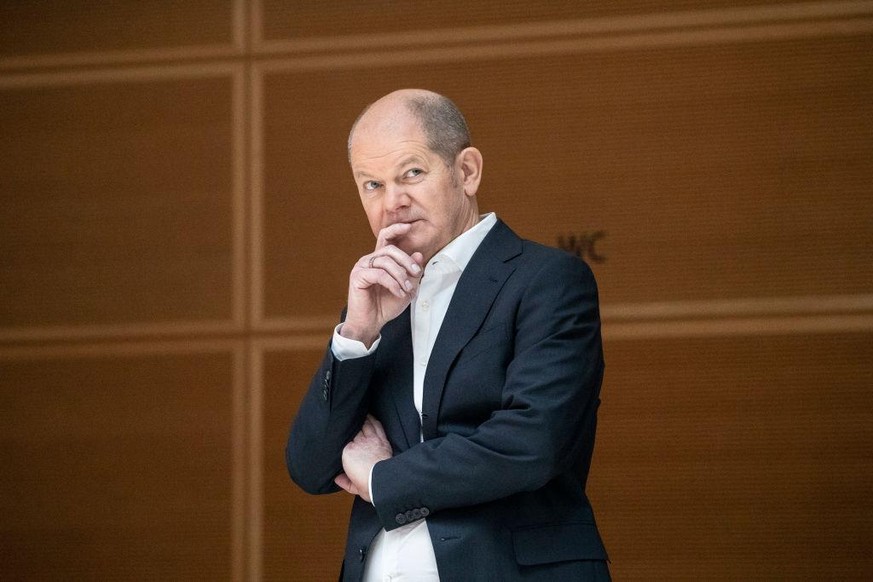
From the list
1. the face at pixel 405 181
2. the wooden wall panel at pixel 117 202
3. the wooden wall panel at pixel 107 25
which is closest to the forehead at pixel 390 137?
the face at pixel 405 181

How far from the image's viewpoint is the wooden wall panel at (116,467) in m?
3.60

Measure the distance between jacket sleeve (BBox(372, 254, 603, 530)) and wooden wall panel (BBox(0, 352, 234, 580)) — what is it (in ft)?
6.64

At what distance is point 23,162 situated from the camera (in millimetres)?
3807

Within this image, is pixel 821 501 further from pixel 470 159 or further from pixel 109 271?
pixel 109 271

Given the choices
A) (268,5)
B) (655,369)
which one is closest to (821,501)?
(655,369)

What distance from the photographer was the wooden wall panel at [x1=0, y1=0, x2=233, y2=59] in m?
3.72

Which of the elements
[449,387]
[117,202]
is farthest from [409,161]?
[117,202]

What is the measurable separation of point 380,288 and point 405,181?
179mm

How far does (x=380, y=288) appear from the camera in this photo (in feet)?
6.01

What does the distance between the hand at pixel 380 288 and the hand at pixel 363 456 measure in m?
0.14

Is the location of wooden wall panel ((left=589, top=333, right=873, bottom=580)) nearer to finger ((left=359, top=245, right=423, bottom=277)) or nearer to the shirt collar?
the shirt collar

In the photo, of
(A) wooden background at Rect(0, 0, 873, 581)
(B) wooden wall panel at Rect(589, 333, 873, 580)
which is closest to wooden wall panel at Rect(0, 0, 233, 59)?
(A) wooden background at Rect(0, 0, 873, 581)

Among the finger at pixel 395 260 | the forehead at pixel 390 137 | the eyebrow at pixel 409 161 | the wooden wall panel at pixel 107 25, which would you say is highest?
the wooden wall panel at pixel 107 25

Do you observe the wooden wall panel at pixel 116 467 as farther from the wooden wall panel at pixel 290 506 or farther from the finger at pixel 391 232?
the finger at pixel 391 232
